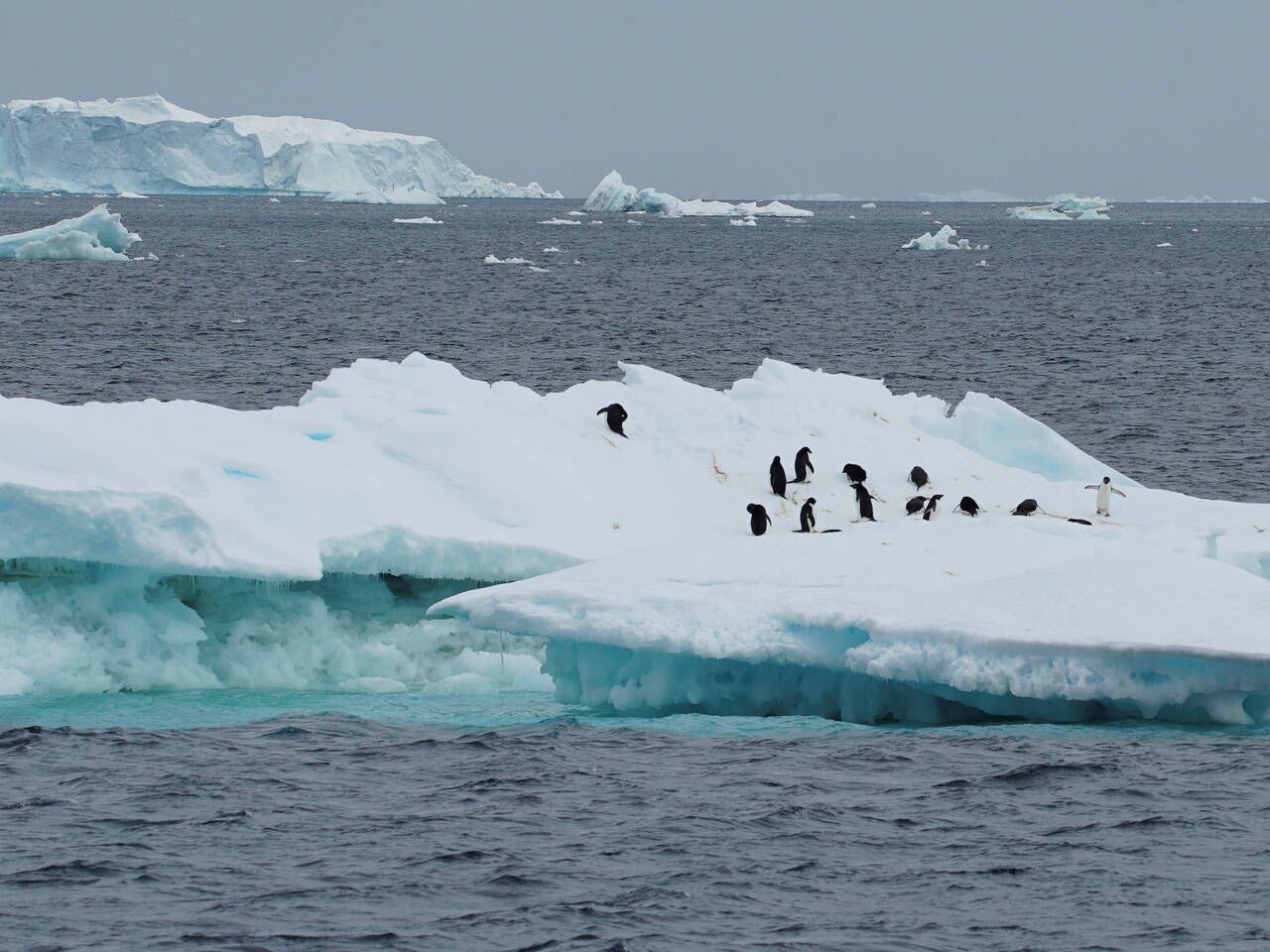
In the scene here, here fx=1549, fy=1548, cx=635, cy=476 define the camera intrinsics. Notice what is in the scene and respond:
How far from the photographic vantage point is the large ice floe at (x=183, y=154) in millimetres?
144375

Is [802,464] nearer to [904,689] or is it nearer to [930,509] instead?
[930,509]

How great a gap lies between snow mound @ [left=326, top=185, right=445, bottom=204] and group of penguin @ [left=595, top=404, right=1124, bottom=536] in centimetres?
13788

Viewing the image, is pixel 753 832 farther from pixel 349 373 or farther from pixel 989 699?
pixel 349 373

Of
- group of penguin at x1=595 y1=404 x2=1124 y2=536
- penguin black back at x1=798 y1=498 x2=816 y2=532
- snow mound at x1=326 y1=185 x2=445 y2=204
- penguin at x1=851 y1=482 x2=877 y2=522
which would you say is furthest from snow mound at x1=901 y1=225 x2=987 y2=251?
penguin black back at x1=798 y1=498 x2=816 y2=532

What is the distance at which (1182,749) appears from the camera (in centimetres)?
1063

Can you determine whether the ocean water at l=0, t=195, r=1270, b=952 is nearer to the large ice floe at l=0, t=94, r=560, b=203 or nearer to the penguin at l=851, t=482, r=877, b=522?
the penguin at l=851, t=482, r=877, b=522

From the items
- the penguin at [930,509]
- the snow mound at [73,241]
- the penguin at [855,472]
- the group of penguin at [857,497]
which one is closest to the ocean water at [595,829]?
the group of penguin at [857,497]

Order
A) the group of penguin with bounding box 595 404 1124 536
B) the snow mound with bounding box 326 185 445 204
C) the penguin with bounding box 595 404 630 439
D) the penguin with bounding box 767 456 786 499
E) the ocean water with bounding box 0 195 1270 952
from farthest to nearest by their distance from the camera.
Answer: the snow mound with bounding box 326 185 445 204 < the penguin with bounding box 595 404 630 439 < the penguin with bounding box 767 456 786 499 < the group of penguin with bounding box 595 404 1124 536 < the ocean water with bounding box 0 195 1270 952

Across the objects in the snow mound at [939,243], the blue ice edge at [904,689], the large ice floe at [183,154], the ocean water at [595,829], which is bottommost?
the ocean water at [595,829]

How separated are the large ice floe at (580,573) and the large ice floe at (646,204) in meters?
114

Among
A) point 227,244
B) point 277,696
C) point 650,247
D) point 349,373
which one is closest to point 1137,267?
point 650,247

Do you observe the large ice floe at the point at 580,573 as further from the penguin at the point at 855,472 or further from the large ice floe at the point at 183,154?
the large ice floe at the point at 183,154

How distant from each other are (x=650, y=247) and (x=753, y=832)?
83.0 m

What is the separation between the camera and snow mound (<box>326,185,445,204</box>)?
15088 cm
